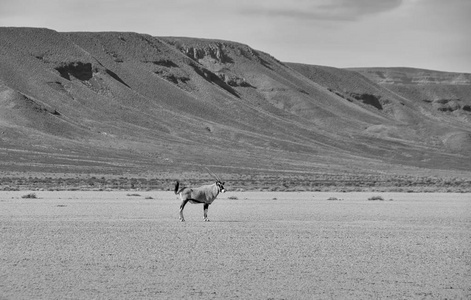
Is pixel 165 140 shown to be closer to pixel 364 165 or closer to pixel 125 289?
pixel 364 165

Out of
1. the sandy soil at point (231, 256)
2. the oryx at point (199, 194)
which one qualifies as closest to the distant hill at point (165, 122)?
the oryx at point (199, 194)

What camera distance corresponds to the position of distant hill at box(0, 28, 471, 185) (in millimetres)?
115562

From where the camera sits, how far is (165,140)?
433ft

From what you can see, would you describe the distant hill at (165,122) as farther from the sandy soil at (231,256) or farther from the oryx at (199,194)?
the sandy soil at (231,256)

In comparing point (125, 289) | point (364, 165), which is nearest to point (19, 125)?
point (364, 165)

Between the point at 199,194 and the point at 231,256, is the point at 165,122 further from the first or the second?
the point at 231,256

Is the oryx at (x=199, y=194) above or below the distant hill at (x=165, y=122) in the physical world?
below

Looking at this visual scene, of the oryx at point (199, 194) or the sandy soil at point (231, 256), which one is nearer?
the sandy soil at point (231, 256)

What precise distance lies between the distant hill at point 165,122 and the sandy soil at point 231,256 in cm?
7097

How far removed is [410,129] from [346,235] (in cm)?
17538

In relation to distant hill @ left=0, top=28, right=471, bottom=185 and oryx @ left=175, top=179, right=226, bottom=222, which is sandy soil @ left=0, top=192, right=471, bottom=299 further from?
distant hill @ left=0, top=28, right=471, bottom=185

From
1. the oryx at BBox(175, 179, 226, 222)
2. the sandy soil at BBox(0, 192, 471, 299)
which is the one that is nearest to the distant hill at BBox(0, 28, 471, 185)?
the oryx at BBox(175, 179, 226, 222)

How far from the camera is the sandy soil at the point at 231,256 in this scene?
43.8ft

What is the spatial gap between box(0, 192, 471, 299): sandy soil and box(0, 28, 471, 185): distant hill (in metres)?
71.0
